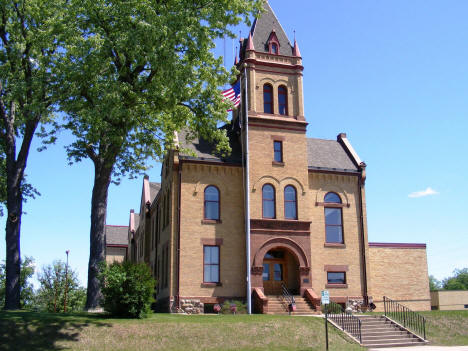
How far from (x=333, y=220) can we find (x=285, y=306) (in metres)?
7.23

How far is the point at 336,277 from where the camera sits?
31.7 metres

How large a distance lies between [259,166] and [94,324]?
1426 centimetres

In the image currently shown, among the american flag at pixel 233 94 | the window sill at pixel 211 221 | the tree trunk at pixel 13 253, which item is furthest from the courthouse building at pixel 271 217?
the tree trunk at pixel 13 253

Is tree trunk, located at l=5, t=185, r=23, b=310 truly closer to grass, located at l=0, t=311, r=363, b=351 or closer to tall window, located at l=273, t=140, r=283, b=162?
grass, located at l=0, t=311, r=363, b=351

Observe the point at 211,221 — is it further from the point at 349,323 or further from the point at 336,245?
the point at 349,323

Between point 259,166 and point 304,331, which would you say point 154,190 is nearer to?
A: point 259,166

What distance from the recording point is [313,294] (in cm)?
2889

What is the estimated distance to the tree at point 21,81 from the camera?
2153cm

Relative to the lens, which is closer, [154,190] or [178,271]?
[178,271]

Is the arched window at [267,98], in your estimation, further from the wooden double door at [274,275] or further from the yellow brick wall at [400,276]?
the yellow brick wall at [400,276]

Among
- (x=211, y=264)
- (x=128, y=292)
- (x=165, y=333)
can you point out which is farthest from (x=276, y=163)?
(x=165, y=333)

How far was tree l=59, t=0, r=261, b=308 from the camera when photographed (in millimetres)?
20609

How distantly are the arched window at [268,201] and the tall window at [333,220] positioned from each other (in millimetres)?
4094

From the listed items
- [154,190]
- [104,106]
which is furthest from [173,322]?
[154,190]
